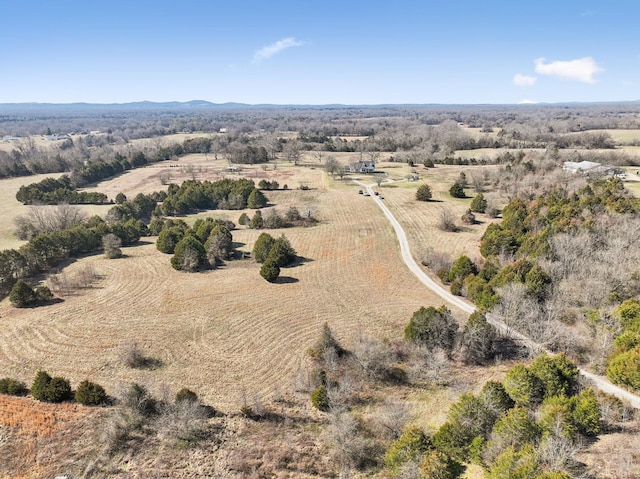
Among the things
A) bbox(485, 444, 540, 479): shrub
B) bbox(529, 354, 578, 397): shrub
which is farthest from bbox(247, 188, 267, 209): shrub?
bbox(485, 444, 540, 479): shrub

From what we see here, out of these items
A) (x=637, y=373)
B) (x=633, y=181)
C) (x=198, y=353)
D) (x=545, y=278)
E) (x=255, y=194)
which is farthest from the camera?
(x=255, y=194)

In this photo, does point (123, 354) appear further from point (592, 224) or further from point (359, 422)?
point (592, 224)

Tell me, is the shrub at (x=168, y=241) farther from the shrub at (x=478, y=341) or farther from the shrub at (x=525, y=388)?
the shrub at (x=525, y=388)

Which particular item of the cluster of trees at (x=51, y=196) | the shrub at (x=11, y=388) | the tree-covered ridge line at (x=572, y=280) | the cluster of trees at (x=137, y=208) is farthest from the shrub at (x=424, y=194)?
the shrub at (x=11, y=388)

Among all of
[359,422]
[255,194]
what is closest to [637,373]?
[359,422]

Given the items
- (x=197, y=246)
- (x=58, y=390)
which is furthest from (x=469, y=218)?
(x=58, y=390)

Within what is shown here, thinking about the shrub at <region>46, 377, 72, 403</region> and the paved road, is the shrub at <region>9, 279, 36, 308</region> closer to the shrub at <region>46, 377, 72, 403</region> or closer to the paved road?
the shrub at <region>46, 377, 72, 403</region>
